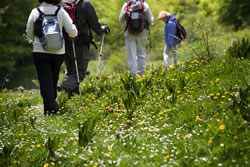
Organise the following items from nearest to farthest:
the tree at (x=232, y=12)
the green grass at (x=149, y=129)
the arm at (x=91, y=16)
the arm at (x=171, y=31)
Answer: the green grass at (x=149, y=129), the arm at (x=91, y=16), the arm at (x=171, y=31), the tree at (x=232, y=12)

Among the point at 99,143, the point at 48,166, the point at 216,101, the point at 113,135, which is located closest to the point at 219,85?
the point at 216,101

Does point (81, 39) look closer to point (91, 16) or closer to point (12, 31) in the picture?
point (91, 16)

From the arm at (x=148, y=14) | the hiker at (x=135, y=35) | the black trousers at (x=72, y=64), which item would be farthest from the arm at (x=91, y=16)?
the arm at (x=148, y=14)

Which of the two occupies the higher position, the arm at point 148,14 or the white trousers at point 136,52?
the arm at point 148,14

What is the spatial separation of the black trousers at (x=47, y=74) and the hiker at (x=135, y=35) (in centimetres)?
242

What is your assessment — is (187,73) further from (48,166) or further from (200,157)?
(48,166)

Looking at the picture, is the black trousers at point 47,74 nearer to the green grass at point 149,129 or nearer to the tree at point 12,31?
the green grass at point 149,129

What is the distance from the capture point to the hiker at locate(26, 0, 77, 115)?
4406 millimetres

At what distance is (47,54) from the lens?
14.8 ft

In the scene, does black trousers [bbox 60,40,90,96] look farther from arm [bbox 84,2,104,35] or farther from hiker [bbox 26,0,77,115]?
hiker [bbox 26,0,77,115]

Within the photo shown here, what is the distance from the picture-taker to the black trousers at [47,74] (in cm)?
451

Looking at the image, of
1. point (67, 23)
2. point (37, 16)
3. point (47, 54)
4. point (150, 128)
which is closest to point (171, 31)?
point (67, 23)

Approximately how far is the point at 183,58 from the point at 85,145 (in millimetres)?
4663

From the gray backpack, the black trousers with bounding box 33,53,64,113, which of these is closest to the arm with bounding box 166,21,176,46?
the black trousers with bounding box 33,53,64,113
